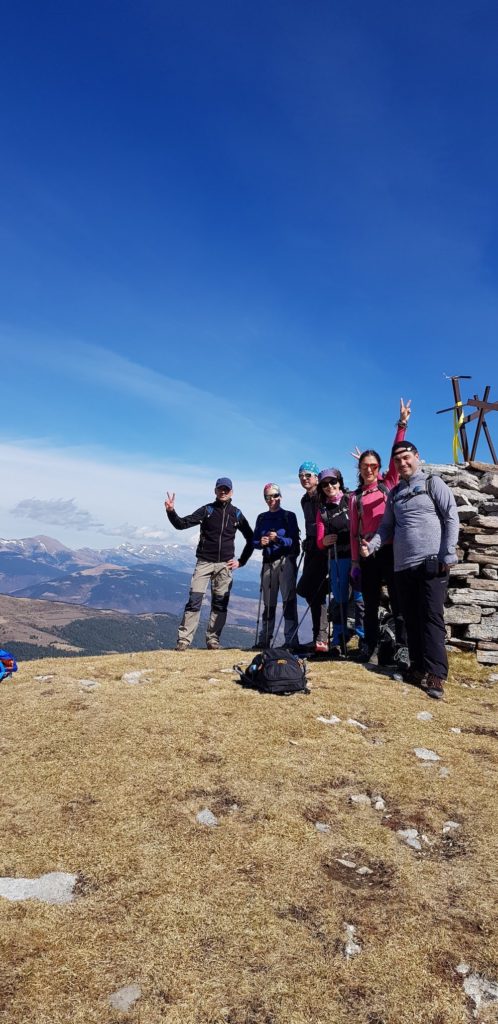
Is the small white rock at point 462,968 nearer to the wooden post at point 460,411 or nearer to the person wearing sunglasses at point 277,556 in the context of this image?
the person wearing sunglasses at point 277,556

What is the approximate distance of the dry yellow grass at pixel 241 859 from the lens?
12.3ft

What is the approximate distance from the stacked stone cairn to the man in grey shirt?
10.1ft

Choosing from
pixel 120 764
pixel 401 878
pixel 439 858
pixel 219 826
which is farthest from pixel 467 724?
pixel 120 764

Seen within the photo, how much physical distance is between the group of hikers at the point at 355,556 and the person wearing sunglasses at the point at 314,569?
0.09 feet

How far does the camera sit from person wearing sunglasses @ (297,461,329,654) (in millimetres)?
13070

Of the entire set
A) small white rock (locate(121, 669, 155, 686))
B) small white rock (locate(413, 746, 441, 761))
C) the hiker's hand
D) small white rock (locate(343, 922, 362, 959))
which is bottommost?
small white rock (locate(343, 922, 362, 959))

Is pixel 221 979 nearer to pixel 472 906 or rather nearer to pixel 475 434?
pixel 472 906

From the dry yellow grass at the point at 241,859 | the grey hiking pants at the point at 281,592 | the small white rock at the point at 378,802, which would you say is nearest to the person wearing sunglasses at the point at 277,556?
the grey hiking pants at the point at 281,592

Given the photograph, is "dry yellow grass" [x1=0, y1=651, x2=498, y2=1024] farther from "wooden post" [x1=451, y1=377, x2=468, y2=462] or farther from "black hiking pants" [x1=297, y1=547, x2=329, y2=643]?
"wooden post" [x1=451, y1=377, x2=468, y2=462]

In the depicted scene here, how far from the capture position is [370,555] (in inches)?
448

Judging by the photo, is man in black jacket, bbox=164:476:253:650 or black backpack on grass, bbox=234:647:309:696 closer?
black backpack on grass, bbox=234:647:309:696

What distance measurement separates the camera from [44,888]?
15.4 ft

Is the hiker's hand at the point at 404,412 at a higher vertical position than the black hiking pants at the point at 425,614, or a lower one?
higher

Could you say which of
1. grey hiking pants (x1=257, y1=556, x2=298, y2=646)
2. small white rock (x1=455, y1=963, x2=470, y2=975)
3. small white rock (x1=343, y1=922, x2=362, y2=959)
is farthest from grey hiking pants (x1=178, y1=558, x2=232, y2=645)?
small white rock (x1=455, y1=963, x2=470, y2=975)
